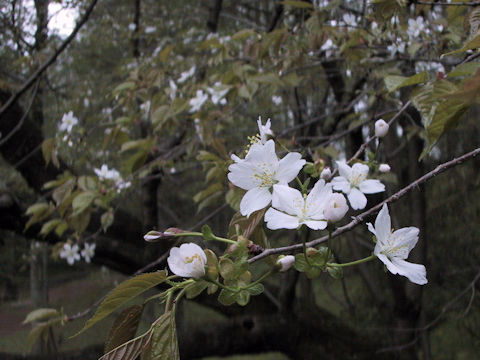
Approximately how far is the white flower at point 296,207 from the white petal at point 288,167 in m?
0.03

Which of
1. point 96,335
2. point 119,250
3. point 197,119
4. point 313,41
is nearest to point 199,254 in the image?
point 313,41

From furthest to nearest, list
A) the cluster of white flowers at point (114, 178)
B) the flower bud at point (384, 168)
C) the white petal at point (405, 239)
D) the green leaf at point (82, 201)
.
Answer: the cluster of white flowers at point (114, 178), the green leaf at point (82, 201), the flower bud at point (384, 168), the white petal at point (405, 239)

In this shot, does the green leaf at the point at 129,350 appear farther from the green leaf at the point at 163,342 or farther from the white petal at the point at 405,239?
the white petal at the point at 405,239

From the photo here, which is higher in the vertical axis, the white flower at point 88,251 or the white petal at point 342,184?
the white petal at point 342,184

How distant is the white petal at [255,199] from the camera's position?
506 mm

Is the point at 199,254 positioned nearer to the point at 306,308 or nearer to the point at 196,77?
the point at 196,77

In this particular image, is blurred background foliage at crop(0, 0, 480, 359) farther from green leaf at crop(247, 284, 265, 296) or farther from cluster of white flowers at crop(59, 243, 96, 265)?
green leaf at crop(247, 284, 265, 296)

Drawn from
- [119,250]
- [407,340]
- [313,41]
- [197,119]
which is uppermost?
[313,41]

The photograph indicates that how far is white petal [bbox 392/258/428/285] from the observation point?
484 mm

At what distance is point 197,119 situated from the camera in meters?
1.73

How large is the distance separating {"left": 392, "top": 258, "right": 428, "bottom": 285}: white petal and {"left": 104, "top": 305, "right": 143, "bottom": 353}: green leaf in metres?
0.33

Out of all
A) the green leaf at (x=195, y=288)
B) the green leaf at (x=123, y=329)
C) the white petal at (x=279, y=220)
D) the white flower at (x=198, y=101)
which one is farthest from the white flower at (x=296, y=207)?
the white flower at (x=198, y=101)

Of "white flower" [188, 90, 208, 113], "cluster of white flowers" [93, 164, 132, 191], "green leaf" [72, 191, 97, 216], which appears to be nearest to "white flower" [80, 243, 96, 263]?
"cluster of white flowers" [93, 164, 132, 191]

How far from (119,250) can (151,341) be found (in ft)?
6.29
